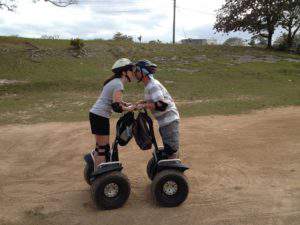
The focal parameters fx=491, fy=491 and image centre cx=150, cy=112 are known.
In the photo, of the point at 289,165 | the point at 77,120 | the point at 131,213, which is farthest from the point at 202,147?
the point at 77,120

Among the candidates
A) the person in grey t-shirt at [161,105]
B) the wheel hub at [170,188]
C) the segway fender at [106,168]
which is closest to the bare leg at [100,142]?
the segway fender at [106,168]

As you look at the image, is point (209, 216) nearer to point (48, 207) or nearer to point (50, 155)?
point (48, 207)

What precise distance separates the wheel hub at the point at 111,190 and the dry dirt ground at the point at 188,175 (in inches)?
7.9

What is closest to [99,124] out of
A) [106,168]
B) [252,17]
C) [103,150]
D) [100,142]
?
[100,142]

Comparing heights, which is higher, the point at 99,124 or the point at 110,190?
the point at 99,124

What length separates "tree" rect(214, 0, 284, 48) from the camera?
94.2 feet

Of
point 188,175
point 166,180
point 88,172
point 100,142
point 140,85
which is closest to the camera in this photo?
point 166,180

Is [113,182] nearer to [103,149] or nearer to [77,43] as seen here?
[103,149]

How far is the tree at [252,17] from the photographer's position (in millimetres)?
28720

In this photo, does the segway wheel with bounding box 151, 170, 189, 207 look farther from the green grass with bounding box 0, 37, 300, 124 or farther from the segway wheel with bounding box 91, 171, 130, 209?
the green grass with bounding box 0, 37, 300, 124

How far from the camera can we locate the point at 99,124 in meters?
6.02

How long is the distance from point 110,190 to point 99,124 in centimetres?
82

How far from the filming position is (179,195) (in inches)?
232

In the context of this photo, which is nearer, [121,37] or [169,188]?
[169,188]
